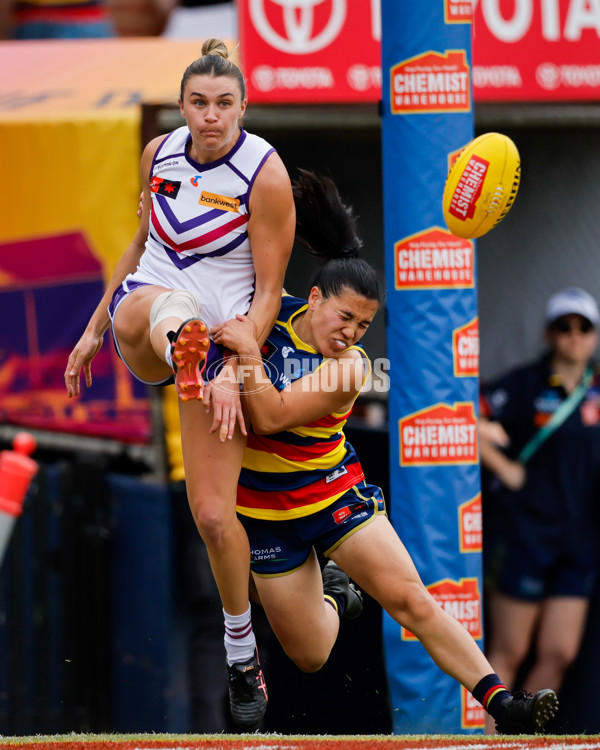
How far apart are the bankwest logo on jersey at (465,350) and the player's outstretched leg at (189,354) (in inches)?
66.9

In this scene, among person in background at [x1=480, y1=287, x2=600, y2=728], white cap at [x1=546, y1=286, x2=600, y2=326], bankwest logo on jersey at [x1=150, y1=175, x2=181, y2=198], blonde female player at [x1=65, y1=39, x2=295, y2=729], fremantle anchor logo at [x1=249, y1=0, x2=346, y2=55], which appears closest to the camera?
blonde female player at [x1=65, y1=39, x2=295, y2=729]

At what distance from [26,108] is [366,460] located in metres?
2.83

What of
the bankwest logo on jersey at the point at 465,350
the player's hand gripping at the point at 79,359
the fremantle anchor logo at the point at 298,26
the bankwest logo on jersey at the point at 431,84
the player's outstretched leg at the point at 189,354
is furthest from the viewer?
the fremantle anchor logo at the point at 298,26

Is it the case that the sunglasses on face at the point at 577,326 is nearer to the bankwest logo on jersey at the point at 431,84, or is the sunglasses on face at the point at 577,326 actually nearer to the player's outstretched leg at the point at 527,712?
the bankwest logo on jersey at the point at 431,84

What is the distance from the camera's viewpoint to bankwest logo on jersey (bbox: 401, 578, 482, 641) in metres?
5.80

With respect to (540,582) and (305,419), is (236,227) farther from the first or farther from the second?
(540,582)

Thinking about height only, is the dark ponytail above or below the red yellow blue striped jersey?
above

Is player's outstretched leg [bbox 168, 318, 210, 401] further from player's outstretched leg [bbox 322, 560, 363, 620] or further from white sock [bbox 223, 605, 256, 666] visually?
player's outstretched leg [bbox 322, 560, 363, 620]

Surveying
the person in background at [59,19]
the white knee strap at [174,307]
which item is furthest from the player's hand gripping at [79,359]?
the person in background at [59,19]

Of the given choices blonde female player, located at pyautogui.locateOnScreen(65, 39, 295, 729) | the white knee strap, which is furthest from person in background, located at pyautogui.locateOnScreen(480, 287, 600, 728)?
the white knee strap

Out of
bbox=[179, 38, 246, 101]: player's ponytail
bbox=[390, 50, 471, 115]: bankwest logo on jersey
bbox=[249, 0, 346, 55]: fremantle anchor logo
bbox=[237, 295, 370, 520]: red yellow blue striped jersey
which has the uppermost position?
bbox=[249, 0, 346, 55]: fremantle anchor logo

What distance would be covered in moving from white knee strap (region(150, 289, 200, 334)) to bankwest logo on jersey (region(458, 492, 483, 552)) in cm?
181

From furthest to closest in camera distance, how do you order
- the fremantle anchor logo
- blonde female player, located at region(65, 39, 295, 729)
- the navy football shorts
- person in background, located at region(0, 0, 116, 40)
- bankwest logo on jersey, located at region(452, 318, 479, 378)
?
person in background, located at region(0, 0, 116, 40), the fremantle anchor logo, bankwest logo on jersey, located at region(452, 318, 479, 378), the navy football shorts, blonde female player, located at region(65, 39, 295, 729)

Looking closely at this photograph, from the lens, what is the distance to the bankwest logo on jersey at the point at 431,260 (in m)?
5.74
